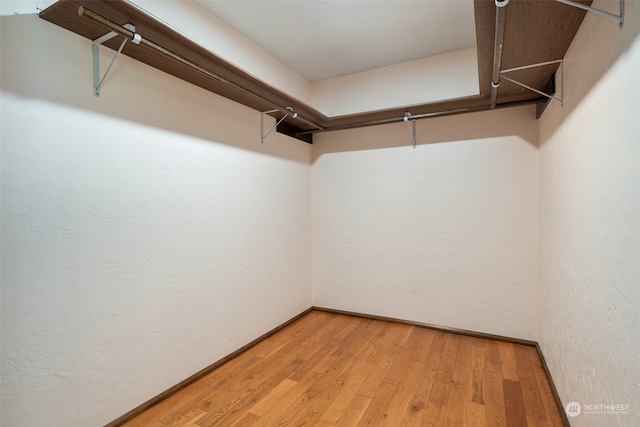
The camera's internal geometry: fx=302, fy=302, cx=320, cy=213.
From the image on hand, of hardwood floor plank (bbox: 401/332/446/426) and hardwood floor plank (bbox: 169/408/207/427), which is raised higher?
hardwood floor plank (bbox: 401/332/446/426)

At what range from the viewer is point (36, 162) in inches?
58.4

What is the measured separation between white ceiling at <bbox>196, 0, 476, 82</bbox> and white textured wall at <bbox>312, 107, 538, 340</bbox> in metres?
0.73

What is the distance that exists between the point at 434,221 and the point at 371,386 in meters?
1.73

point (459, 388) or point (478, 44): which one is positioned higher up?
point (478, 44)

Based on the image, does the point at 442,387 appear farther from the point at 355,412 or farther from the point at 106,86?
the point at 106,86

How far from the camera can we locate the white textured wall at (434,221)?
9.26 feet

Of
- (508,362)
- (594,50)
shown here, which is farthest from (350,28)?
(508,362)

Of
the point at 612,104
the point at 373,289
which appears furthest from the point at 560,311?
the point at 373,289

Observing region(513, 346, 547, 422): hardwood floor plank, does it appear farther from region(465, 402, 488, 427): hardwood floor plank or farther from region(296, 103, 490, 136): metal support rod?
region(296, 103, 490, 136): metal support rod

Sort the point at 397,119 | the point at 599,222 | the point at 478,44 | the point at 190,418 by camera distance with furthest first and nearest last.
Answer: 1. the point at 397,119
2. the point at 190,418
3. the point at 478,44
4. the point at 599,222

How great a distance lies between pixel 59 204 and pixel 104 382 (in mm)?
1044

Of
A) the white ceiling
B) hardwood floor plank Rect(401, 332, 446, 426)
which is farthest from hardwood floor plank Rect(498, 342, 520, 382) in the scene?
the white ceiling

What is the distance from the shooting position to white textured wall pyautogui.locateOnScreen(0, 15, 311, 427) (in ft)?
4.73

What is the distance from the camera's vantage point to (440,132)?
3.13 m
